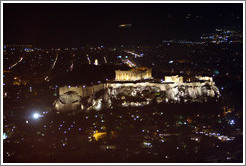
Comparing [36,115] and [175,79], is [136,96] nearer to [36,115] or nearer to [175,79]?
[175,79]

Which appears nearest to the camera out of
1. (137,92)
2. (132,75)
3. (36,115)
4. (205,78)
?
(36,115)

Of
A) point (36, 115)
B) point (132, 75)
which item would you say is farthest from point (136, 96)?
point (36, 115)

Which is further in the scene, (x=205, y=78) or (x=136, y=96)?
(x=205, y=78)

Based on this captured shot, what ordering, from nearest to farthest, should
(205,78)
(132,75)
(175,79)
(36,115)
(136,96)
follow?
(36,115) → (136,96) → (175,79) → (205,78) → (132,75)

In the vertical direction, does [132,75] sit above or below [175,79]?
above

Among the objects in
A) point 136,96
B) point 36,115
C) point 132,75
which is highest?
point 132,75

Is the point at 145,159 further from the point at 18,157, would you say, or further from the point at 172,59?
the point at 172,59

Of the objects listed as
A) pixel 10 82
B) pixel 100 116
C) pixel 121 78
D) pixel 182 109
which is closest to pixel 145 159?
pixel 100 116
